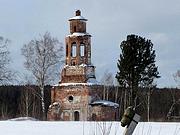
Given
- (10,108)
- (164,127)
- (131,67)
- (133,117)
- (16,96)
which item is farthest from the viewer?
(16,96)

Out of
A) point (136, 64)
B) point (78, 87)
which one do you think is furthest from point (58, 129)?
point (136, 64)

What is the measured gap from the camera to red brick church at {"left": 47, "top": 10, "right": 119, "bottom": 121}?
39531 mm

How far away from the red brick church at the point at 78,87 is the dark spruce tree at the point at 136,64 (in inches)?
96.7

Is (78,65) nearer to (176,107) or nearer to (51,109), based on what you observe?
(51,109)

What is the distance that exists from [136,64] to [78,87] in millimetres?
5846

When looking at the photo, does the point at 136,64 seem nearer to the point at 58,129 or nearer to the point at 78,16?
the point at 78,16

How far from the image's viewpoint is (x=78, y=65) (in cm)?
4088

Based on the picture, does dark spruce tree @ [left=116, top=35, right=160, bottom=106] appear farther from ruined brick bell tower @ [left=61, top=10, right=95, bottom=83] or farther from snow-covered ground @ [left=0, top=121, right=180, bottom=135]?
snow-covered ground @ [left=0, top=121, right=180, bottom=135]

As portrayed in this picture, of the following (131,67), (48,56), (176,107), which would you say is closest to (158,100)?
(176,107)

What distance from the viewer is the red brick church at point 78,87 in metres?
39.5

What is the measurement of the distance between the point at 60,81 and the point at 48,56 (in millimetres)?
2328

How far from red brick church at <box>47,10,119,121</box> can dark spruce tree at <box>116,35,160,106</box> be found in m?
2.46

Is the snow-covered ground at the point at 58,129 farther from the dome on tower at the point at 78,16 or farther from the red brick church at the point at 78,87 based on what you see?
the dome on tower at the point at 78,16

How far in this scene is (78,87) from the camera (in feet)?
131
